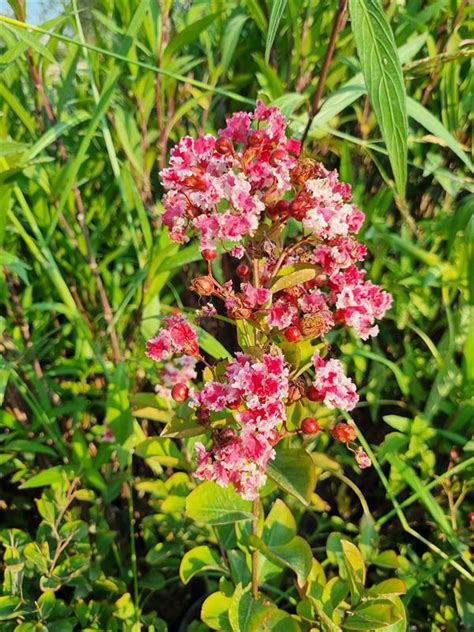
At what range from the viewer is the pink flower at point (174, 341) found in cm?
66

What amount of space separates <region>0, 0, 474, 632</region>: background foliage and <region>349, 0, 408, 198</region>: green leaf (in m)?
0.36

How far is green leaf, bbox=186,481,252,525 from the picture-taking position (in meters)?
0.70

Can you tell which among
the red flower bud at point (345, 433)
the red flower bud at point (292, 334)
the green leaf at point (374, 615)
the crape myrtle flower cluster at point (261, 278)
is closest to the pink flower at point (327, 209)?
the crape myrtle flower cluster at point (261, 278)

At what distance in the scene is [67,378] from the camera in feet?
4.39

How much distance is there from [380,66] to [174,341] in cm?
35

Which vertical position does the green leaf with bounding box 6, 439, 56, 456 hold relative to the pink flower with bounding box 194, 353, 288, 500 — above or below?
below

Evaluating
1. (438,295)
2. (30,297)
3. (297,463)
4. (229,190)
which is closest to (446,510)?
(438,295)

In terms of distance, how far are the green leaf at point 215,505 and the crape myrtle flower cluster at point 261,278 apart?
84 millimetres

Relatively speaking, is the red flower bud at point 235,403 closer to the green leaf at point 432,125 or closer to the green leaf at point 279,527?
the green leaf at point 279,527

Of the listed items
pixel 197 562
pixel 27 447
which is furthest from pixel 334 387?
pixel 27 447

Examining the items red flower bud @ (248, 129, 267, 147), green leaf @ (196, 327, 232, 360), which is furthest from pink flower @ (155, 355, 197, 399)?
red flower bud @ (248, 129, 267, 147)

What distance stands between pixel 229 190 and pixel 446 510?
0.82 meters

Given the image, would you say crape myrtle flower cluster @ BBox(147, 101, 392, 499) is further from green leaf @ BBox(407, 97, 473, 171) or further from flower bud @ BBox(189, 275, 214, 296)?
green leaf @ BBox(407, 97, 473, 171)

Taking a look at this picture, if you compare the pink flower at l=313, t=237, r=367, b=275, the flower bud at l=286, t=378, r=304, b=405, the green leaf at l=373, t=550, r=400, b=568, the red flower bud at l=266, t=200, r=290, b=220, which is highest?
the red flower bud at l=266, t=200, r=290, b=220
